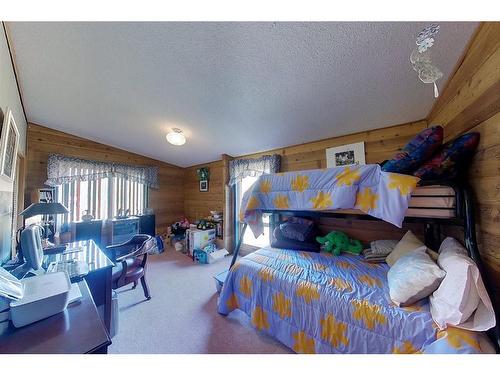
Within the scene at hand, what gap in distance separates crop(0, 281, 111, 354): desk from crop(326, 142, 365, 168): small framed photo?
261 centimetres

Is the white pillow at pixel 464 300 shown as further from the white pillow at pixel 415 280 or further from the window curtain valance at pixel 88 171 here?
the window curtain valance at pixel 88 171

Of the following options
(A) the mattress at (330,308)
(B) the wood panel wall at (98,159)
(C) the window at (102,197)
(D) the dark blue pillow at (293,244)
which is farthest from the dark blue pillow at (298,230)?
(C) the window at (102,197)

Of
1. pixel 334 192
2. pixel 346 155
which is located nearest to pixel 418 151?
pixel 334 192

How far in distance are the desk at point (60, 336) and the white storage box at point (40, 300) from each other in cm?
3

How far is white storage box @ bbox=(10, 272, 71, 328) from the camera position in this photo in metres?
0.73

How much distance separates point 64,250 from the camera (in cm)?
183

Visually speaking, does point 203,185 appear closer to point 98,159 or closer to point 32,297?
point 98,159

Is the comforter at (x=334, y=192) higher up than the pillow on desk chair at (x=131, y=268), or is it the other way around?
the comforter at (x=334, y=192)

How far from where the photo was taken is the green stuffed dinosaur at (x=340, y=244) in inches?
82.0

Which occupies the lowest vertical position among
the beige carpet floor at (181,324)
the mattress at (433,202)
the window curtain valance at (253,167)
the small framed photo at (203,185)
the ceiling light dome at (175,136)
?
the beige carpet floor at (181,324)

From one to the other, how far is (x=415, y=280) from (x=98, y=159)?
4.92 m

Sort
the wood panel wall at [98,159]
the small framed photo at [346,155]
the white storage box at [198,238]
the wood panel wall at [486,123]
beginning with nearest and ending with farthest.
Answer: the wood panel wall at [486,123], the small framed photo at [346,155], the wood panel wall at [98,159], the white storage box at [198,238]
